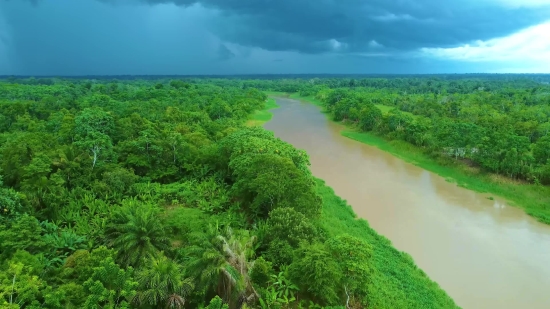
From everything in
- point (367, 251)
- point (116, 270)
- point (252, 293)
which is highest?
point (116, 270)

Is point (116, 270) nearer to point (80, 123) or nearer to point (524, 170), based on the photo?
point (80, 123)

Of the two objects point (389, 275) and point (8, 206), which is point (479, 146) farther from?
point (8, 206)

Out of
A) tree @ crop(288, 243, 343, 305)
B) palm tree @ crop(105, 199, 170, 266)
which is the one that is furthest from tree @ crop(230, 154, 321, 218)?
palm tree @ crop(105, 199, 170, 266)

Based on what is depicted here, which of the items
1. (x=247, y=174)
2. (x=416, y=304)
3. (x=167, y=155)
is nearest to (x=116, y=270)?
(x=247, y=174)

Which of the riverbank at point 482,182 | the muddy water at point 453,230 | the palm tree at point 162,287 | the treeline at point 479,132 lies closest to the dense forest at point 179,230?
the palm tree at point 162,287

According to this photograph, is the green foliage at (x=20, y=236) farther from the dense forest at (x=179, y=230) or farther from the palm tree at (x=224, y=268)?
the palm tree at (x=224, y=268)
